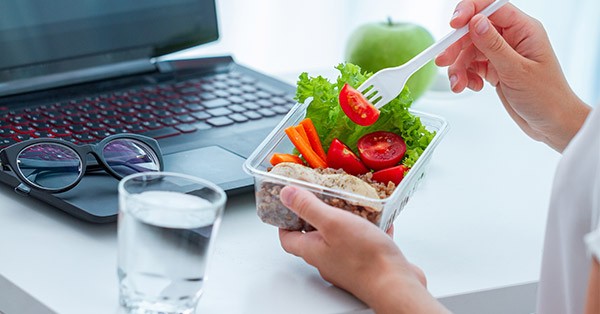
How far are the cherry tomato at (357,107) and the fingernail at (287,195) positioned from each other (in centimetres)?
16

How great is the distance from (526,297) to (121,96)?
0.57 m

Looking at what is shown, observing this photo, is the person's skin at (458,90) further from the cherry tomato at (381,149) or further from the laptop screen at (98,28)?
the laptop screen at (98,28)

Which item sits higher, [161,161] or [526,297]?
[161,161]

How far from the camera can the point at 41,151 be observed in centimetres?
88

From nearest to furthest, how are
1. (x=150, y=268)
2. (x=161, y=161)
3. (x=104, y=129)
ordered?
1. (x=150, y=268)
2. (x=161, y=161)
3. (x=104, y=129)

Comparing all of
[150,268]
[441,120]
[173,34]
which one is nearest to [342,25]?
[173,34]

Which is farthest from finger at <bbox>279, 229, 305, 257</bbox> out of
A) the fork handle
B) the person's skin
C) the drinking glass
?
the fork handle

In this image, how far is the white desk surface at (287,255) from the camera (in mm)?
771

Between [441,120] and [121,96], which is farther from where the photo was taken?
[121,96]

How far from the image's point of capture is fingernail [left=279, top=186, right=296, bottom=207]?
2.54 feet

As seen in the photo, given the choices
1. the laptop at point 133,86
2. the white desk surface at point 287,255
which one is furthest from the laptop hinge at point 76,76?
the white desk surface at point 287,255

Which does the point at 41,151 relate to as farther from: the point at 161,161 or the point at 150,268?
the point at 150,268

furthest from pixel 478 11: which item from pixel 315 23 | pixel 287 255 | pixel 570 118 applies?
pixel 315 23

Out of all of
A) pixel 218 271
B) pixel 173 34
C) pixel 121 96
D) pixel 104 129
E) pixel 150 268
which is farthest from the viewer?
pixel 173 34
